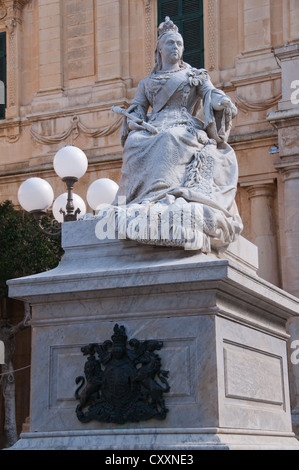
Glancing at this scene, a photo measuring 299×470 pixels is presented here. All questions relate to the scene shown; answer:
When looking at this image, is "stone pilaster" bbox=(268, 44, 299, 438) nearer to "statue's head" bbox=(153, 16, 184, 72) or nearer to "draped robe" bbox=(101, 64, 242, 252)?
"statue's head" bbox=(153, 16, 184, 72)

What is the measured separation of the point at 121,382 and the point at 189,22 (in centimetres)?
1758

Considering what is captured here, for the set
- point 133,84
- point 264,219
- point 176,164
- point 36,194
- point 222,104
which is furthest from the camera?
point 133,84

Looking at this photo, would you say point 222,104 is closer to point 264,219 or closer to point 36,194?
point 36,194

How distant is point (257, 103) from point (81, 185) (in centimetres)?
469

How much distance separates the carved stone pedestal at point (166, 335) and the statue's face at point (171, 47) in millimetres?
1937

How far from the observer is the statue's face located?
9219 millimetres

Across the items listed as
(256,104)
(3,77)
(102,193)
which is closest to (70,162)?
(102,193)

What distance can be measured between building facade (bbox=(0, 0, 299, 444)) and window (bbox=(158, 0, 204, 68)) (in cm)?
2

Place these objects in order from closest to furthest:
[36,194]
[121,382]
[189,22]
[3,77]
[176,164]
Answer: [121,382]
[176,164]
[36,194]
[189,22]
[3,77]

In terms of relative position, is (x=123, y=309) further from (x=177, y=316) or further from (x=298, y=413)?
(x=298, y=413)

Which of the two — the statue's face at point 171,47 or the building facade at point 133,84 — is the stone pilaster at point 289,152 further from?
the statue's face at point 171,47

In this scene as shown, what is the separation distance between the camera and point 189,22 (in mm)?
23953

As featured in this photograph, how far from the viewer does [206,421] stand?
724 centimetres

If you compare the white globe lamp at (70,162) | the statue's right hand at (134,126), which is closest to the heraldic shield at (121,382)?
the statue's right hand at (134,126)
